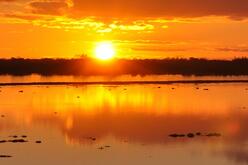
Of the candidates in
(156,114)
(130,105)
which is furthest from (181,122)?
(130,105)

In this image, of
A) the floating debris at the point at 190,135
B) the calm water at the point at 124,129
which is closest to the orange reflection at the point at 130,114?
the calm water at the point at 124,129

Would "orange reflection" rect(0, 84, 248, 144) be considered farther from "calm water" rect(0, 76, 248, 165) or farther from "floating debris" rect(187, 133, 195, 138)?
"floating debris" rect(187, 133, 195, 138)

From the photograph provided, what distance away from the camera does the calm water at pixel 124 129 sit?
16.2 m

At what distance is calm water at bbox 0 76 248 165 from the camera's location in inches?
636

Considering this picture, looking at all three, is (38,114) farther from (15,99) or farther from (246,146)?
(246,146)

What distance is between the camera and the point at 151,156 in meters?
16.3

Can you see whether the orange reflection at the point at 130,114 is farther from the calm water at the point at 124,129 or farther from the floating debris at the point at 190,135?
the floating debris at the point at 190,135

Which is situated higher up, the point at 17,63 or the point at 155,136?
the point at 17,63

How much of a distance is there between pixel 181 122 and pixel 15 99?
13.4 metres

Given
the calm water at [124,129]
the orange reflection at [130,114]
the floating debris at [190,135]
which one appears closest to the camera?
the calm water at [124,129]

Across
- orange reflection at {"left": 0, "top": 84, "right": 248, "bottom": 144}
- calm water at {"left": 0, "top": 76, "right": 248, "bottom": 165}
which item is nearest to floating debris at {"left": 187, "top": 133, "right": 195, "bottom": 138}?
calm water at {"left": 0, "top": 76, "right": 248, "bottom": 165}

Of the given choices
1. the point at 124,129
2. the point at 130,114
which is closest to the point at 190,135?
the point at 124,129

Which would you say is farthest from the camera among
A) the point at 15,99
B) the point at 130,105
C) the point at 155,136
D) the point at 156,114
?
the point at 15,99

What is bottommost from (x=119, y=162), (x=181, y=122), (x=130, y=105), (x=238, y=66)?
(x=119, y=162)
